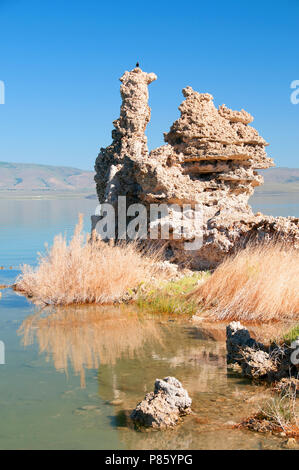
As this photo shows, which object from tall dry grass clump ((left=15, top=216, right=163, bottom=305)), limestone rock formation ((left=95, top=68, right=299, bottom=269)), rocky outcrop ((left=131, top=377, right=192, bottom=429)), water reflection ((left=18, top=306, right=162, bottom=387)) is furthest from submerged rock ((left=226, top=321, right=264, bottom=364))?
limestone rock formation ((left=95, top=68, right=299, bottom=269))

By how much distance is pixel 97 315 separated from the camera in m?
8.88

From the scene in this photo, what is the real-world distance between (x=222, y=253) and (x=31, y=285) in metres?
3.73

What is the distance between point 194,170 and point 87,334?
573 cm

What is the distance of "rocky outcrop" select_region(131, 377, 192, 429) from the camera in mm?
4734

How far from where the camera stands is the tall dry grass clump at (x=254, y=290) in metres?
8.27

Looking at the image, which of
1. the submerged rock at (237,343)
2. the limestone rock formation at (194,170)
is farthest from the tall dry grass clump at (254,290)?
the submerged rock at (237,343)

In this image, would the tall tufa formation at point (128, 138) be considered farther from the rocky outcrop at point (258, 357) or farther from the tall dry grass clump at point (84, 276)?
the rocky outcrop at point (258, 357)

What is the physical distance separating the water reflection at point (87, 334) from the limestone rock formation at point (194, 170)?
8.55 feet

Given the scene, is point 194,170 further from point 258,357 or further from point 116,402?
point 116,402

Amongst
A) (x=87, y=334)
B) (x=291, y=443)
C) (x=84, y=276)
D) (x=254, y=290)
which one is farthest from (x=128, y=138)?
(x=291, y=443)

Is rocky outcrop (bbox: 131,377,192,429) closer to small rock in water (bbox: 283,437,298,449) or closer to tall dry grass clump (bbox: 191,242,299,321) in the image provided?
small rock in water (bbox: 283,437,298,449)

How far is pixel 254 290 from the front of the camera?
8.32 metres

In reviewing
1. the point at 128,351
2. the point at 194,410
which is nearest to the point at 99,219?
the point at 128,351

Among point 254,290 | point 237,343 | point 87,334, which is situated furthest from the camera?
point 254,290
